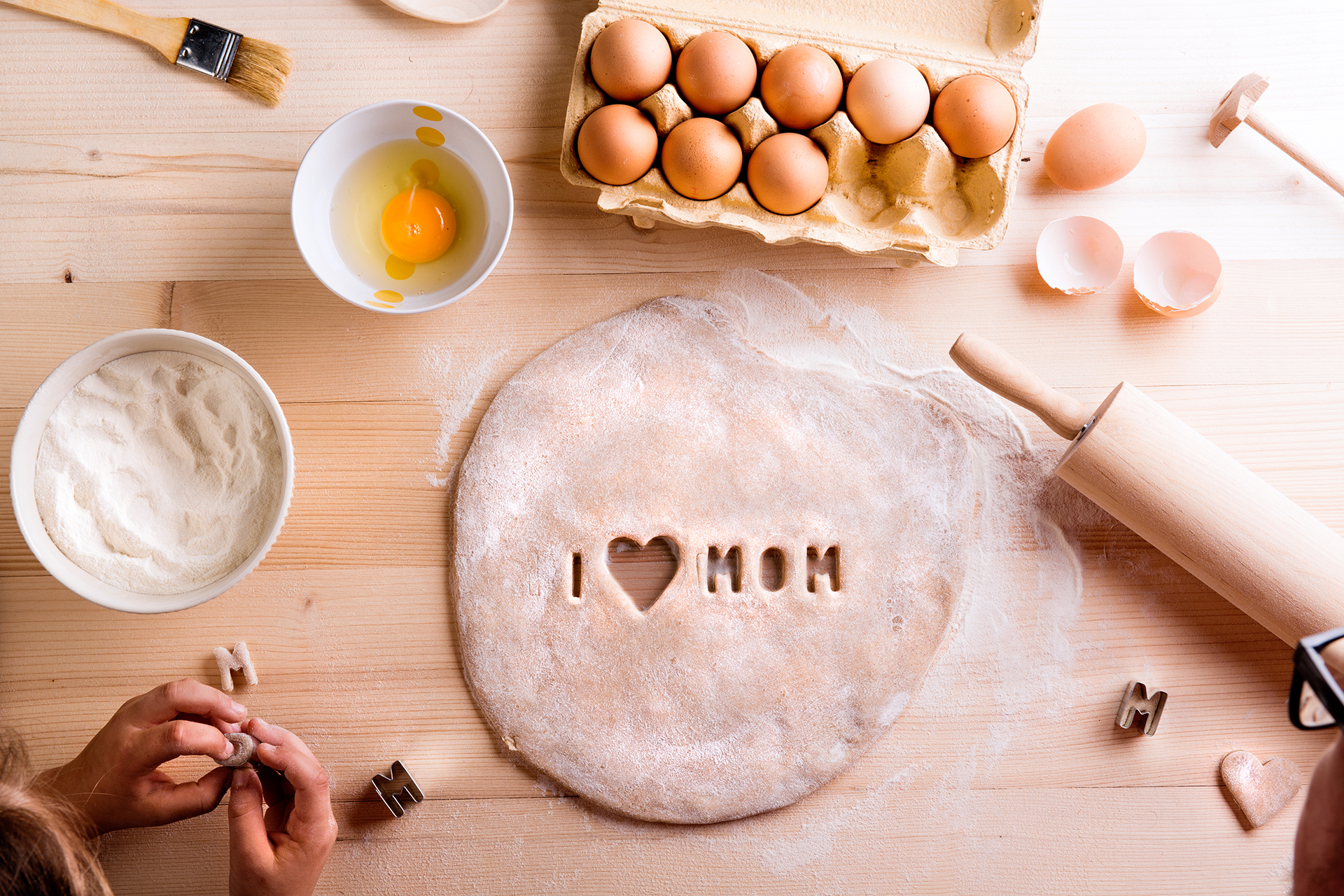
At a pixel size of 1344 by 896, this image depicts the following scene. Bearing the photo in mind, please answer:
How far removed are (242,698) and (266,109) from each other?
62 cm

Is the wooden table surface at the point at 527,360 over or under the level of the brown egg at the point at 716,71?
under

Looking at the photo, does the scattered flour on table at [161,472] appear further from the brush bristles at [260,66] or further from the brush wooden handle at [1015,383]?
the brush wooden handle at [1015,383]

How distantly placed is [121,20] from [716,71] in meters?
0.63

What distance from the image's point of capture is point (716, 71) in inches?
29.7

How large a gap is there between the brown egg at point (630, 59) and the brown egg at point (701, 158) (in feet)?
0.18

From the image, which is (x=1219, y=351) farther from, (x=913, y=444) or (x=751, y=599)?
(x=751, y=599)

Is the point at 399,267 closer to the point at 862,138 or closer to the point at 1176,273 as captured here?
the point at 862,138

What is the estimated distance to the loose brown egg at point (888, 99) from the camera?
0.76 metres

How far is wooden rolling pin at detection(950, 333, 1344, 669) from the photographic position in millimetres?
736

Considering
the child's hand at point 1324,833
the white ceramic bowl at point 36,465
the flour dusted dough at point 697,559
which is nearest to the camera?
the child's hand at point 1324,833

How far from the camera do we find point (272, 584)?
82 centimetres

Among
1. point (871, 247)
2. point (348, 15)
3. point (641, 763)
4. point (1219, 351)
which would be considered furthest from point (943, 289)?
point (348, 15)

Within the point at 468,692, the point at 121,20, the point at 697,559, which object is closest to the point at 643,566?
the point at 697,559

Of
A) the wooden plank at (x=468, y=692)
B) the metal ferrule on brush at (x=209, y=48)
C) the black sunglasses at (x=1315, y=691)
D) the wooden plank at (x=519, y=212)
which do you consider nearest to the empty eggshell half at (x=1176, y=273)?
the wooden plank at (x=519, y=212)
